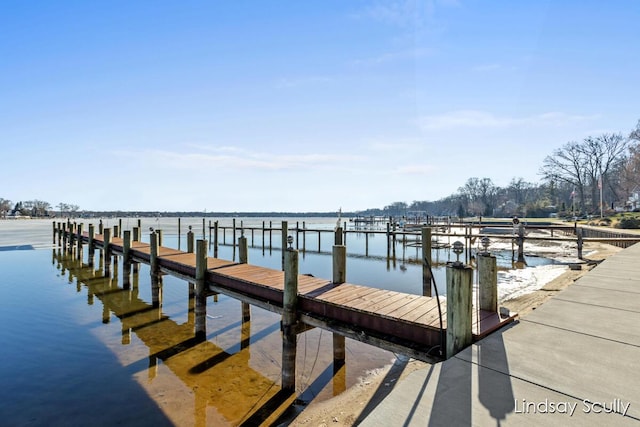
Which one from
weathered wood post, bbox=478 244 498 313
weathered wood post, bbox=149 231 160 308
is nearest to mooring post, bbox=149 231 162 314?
weathered wood post, bbox=149 231 160 308

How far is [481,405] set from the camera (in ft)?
9.48

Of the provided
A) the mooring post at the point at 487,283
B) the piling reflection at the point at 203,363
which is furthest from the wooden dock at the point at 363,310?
the piling reflection at the point at 203,363

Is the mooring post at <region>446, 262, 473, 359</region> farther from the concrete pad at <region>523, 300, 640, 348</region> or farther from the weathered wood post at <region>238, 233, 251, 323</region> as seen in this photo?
the weathered wood post at <region>238, 233, 251, 323</region>

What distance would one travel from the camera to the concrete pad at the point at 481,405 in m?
2.68

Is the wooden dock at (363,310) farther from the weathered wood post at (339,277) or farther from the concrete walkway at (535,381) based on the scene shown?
the concrete walkway at (535,381)

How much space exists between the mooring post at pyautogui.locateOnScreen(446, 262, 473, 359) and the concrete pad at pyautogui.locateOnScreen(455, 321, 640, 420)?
0.21 metres

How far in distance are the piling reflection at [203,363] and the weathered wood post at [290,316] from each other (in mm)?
399

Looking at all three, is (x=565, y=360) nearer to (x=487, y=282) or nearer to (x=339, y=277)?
(x=487, y=282)

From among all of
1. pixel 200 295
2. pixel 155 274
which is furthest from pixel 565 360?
pixel 155 274

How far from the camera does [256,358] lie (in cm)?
885

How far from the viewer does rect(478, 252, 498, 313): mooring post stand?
5.27 metres

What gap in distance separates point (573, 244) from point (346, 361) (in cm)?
3162

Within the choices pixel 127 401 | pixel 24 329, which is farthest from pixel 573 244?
pixel 24 329

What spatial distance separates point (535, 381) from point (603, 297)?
4.56 metres
